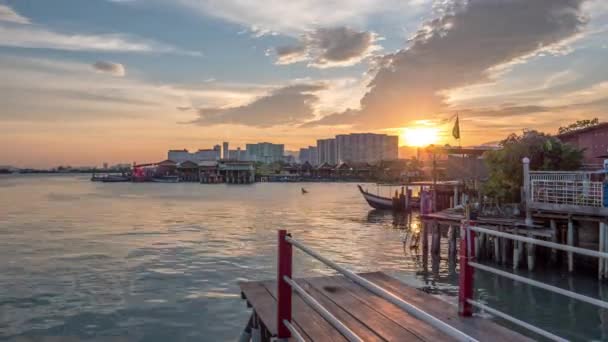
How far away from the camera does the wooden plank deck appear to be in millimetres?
4406

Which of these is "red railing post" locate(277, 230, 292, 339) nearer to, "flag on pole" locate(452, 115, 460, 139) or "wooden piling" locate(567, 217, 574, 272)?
"wooden piling" locate(567, 217, 574, 272)

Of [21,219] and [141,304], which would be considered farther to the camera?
[21,219]

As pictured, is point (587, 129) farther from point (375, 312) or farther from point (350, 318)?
point (350, 318)

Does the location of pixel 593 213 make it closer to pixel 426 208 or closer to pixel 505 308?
pixel 505 308

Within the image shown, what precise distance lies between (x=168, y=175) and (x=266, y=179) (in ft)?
117

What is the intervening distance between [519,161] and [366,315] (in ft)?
76.5

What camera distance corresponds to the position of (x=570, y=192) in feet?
64.1

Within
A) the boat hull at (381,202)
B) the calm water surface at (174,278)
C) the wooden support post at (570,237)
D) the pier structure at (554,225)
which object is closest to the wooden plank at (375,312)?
the calm water surface at (174,278)

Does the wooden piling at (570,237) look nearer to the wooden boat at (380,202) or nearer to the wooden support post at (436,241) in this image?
the wooden support post at (436,241)

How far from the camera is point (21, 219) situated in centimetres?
3725

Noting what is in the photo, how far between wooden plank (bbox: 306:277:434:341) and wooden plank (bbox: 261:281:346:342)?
388mm

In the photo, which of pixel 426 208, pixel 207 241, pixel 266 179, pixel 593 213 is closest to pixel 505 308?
pixel 593 213

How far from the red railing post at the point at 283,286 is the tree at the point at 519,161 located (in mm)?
22667

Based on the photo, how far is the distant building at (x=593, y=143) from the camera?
2716 cm
